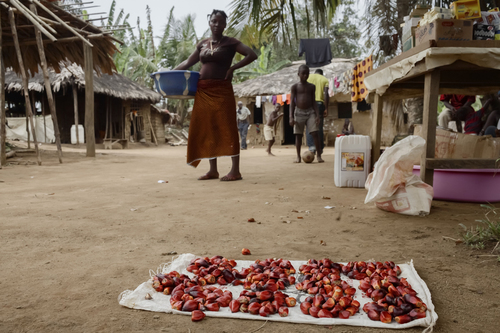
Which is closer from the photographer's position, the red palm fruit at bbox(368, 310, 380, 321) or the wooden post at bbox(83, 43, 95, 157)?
the red palm fruit at bbox(368, 310, 380, 321)

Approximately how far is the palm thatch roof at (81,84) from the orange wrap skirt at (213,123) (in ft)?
28.7

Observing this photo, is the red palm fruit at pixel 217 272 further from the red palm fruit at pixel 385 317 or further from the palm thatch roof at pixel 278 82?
the palm thatch roof at pixel 278 82

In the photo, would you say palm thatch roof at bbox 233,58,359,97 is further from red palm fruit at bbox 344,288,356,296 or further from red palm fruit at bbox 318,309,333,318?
red palm fruit at bbox 318,309,333,318

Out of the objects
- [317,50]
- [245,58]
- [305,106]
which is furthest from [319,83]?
[317,50]

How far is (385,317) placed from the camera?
52.6 inches

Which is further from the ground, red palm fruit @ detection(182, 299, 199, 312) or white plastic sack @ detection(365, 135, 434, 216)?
white plastic sack @ detection(365, 135, 434, 216)

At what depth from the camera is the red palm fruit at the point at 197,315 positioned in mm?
1356

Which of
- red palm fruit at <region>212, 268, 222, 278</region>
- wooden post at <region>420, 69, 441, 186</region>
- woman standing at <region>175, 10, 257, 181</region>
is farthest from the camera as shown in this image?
woman standing at <region>175, 10, 257, 181</region>

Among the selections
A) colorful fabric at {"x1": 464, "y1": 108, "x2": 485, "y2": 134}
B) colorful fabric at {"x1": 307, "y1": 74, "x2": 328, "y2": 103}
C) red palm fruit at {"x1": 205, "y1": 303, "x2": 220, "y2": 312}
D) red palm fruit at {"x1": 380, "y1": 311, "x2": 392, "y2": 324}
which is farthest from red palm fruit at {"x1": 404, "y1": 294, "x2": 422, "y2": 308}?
colorful fabric at {"x1": 307, "y1": 74, "x2": 328, "y2": 103}

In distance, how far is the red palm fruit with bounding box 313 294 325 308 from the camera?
143 centimetres

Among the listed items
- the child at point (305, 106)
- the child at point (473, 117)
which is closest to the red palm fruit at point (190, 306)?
the child at point (305, 106)

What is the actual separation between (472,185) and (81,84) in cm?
1312

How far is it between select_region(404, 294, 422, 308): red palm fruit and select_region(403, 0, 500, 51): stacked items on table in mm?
2193

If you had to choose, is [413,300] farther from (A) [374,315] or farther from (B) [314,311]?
(B) [314,311]
